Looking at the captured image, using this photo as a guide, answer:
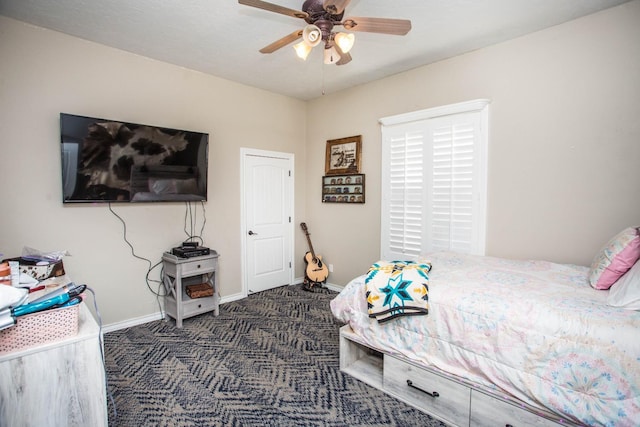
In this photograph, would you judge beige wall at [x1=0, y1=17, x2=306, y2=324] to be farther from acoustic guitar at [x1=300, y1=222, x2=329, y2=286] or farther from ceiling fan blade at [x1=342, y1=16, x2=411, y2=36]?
ceiling fan blade at [x1=342, y1=16, x2=411, y2=36]

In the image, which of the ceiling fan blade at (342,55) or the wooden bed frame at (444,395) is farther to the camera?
the ceiling fan blade at (342,55)

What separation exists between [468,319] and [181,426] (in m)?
1.79

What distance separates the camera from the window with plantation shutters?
325 centimetres

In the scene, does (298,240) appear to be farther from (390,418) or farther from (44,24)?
(44,24)

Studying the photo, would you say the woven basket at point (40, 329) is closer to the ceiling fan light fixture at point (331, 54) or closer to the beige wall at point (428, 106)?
the beige wall at point (428, 106)

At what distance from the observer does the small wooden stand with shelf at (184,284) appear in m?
3.35

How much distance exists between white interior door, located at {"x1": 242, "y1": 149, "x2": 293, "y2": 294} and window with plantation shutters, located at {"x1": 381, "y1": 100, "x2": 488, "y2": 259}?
151cm

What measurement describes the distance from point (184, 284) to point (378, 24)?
10.6 ft

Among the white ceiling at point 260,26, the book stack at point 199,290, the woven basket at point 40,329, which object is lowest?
the book stack at point 199,290

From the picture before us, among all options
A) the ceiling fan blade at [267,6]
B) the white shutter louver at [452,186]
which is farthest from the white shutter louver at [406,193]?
the ceiling fan blade at [267,6]

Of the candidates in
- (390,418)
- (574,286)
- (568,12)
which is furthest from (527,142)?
(390,418)

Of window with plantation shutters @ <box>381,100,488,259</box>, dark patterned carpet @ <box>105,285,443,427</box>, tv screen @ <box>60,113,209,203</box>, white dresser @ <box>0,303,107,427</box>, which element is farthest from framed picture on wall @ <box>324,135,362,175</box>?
white dresser @ <box>0,303,107,427</box>

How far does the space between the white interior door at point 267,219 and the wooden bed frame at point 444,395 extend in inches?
89.8

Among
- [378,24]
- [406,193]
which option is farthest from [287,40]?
[406,193]
